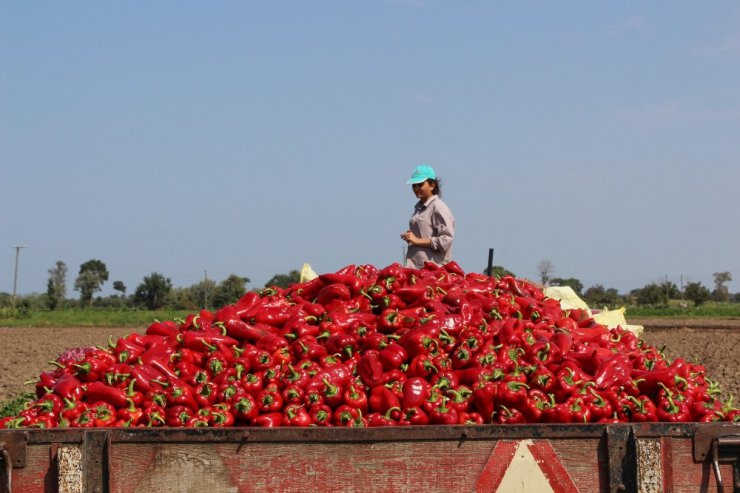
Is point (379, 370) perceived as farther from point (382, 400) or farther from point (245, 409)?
point (245, 409)

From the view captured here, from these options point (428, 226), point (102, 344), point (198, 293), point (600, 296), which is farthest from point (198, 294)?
point (428, 226)

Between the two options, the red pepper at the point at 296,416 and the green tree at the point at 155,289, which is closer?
the red pepper at the point at 296,416

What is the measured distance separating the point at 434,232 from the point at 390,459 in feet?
14.4

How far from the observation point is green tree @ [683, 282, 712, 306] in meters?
67.1

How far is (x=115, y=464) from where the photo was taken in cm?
394

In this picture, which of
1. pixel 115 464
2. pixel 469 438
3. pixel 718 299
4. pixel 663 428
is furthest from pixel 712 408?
pixel 718 299

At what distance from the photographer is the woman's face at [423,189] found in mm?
8102

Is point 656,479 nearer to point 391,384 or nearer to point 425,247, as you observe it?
point 391,384

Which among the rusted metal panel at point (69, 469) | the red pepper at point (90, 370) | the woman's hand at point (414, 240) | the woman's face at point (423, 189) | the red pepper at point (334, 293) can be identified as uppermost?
the woman's face at point (423, 189)

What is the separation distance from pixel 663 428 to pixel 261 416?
6.51ft

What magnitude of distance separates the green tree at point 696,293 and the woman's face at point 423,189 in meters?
63.1

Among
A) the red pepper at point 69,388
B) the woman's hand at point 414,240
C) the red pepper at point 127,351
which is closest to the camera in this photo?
the red pepper at point 69,388

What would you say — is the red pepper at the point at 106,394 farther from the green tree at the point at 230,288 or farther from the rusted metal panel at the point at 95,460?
the green tree at the point at 230,288

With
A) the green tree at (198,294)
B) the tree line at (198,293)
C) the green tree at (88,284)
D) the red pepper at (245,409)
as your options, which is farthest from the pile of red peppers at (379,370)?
the green tree at (88,284)
